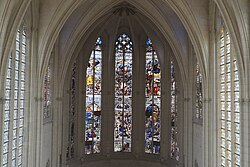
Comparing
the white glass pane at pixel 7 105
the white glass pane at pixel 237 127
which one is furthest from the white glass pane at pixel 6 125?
the white glass pane at pixel 237 127

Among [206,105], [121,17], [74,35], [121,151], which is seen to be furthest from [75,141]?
[206,105]

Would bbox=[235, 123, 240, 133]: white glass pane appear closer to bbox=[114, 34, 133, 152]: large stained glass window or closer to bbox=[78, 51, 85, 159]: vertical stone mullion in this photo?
bbox=[114, 34, 133, 152]: large stained glass window

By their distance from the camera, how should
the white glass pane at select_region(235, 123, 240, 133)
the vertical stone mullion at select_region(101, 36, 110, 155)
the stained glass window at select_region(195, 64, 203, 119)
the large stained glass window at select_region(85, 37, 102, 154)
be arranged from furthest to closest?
the vertical stone mullion at select_region(101, 36, 110, 155) < the large stained glass window at select_region(85, 37, 102, 154) < the stained glass window at select_region(195, 64, 203, 119) < the white glass pane at select_region(235, 123, 240, 133)

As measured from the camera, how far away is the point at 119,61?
Result: 3066 cm

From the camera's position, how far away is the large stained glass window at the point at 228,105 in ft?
50.1

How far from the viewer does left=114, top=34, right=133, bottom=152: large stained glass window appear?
30.1 m

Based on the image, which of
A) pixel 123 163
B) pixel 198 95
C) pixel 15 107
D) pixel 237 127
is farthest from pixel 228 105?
pixel 123 163

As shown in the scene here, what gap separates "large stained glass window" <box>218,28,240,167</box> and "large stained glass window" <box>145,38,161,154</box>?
1182 centimetres

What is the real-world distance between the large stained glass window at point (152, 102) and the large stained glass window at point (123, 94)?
157 centimetres

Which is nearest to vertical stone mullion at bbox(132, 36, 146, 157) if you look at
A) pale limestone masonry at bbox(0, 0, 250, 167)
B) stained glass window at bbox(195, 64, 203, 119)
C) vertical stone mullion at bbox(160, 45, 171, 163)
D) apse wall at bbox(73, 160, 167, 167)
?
pale limestone masonry at bbox(0, 0, 250, 167)

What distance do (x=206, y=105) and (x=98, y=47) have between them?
14.0 meters

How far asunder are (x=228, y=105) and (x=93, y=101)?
15254 millimetres

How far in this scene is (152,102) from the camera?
2969 centimetres

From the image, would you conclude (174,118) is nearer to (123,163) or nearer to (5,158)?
(123,163)
